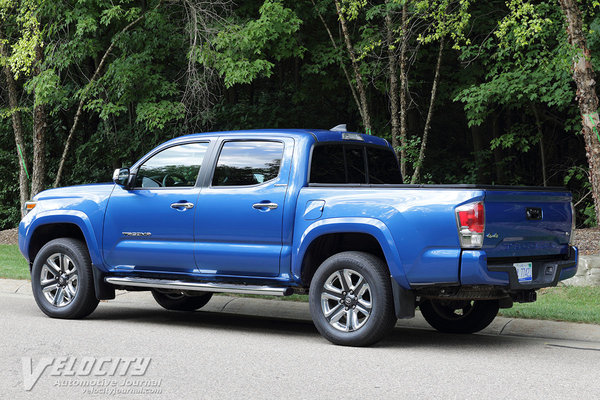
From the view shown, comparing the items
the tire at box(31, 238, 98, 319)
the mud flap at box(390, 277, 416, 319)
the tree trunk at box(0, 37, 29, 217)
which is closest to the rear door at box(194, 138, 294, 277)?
the mud flap at box(390, 277, 416, 319)

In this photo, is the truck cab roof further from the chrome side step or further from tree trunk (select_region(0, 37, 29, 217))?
tree trunk (select_region(0, 37, 29, 217))

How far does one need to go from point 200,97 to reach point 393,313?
38.9 feet

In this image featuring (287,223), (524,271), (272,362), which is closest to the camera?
(272,362)

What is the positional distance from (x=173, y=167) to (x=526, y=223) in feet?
12.9

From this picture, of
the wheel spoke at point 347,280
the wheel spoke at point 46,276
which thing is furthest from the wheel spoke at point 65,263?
the wheel spoke at point 347,280

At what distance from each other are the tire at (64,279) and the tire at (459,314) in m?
3.80

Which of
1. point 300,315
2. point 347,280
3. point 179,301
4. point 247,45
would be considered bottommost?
point 300,315

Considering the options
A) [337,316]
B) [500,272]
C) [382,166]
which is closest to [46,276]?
[337,316]

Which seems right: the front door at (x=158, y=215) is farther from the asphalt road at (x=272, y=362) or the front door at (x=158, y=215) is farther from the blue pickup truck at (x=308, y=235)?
the asphalt road at (x=272, y=362)

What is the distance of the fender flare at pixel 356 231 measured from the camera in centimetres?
784

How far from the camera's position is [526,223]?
7891mm

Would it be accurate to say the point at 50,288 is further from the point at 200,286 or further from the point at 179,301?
the point at 200,286

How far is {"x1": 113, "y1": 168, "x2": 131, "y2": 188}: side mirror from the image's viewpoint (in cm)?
953

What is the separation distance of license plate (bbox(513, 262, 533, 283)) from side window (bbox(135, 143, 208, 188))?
11.7ft
